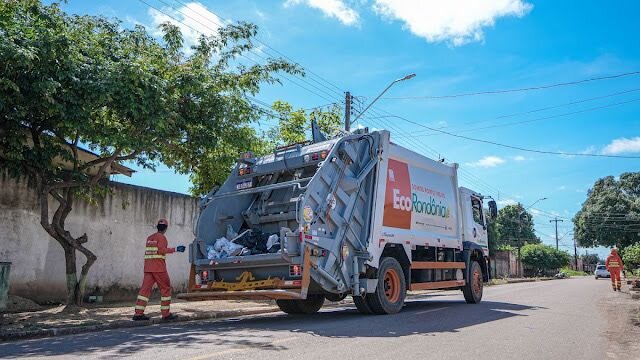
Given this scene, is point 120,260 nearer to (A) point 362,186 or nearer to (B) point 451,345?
(A) point 362,186

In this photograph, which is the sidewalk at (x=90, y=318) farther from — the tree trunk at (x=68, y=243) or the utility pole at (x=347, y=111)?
the utility pole at (x=347, y=111)

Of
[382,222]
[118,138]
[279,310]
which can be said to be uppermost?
[118,138]

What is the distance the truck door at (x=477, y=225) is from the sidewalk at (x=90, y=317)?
5182 millimetres

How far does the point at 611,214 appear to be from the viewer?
55.7 m

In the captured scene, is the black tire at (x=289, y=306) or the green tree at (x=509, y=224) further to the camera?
the green tree at (x=509, y=224)

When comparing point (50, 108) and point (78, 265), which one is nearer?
point (50, 108)

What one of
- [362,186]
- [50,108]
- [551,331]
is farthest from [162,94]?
[551,331]

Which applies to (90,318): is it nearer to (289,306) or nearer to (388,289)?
(289,306)

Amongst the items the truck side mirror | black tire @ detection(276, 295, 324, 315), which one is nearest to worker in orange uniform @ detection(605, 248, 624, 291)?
the truck side mirror

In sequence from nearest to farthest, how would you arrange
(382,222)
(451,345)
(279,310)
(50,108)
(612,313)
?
1. (451,345)
2. (50,108)
3. (382,222)
4. (612,313)
5. (279,310)

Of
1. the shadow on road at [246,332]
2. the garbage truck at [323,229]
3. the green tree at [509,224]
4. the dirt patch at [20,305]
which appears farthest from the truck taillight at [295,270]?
the green tree at [509,224]

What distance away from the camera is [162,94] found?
10062 mm

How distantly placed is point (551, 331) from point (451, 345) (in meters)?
2.25

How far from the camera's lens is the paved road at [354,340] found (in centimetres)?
578
